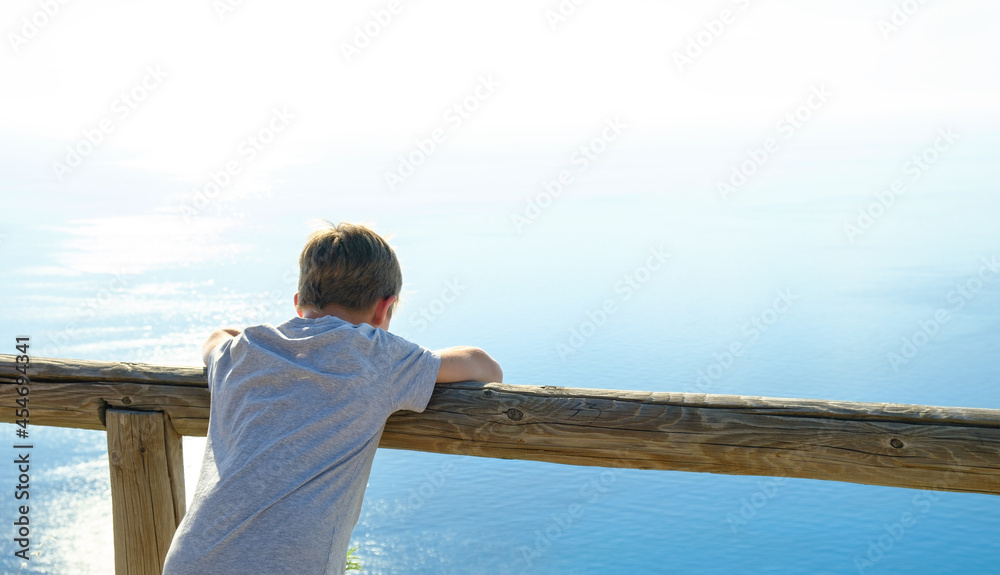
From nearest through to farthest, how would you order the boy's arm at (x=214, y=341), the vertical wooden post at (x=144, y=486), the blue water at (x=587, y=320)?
1. the boy's arm at (x=214, y=341)
2. the vertical wooden post at (x=144, y=486)
3. the blue water at (x=587, y=320)

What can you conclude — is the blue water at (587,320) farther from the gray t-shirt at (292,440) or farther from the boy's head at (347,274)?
the gray t-shirt at (292,440)

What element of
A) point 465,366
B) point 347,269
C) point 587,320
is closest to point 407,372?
point 465,366

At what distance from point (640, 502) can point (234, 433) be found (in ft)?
39.3

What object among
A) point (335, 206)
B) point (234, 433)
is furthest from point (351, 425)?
point (335, 206)

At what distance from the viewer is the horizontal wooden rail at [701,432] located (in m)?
1.59

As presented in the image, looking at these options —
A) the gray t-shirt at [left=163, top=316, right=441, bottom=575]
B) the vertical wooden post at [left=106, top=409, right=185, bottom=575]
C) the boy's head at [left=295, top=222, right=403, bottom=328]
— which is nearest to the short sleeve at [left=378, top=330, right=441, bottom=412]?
the gray t-shirt at [left=163, top=316, right=441, bottom=575]

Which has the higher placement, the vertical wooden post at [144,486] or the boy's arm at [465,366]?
the vertical wooden post at [144,486]

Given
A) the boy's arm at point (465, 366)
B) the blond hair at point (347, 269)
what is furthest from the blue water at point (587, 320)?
the boy's arm at point (465, 366)

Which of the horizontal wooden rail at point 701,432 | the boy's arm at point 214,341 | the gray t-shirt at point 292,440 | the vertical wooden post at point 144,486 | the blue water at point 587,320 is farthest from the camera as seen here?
the blue water at point 587,320

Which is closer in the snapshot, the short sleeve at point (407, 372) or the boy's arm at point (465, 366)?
the short sleeve at point (407, 372)

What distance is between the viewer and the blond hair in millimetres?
1768

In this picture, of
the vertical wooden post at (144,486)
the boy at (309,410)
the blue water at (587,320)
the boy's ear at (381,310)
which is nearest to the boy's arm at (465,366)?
the boy at (309,410)

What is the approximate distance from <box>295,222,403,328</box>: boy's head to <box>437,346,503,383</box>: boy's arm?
179mm

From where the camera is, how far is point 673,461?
1741mm
